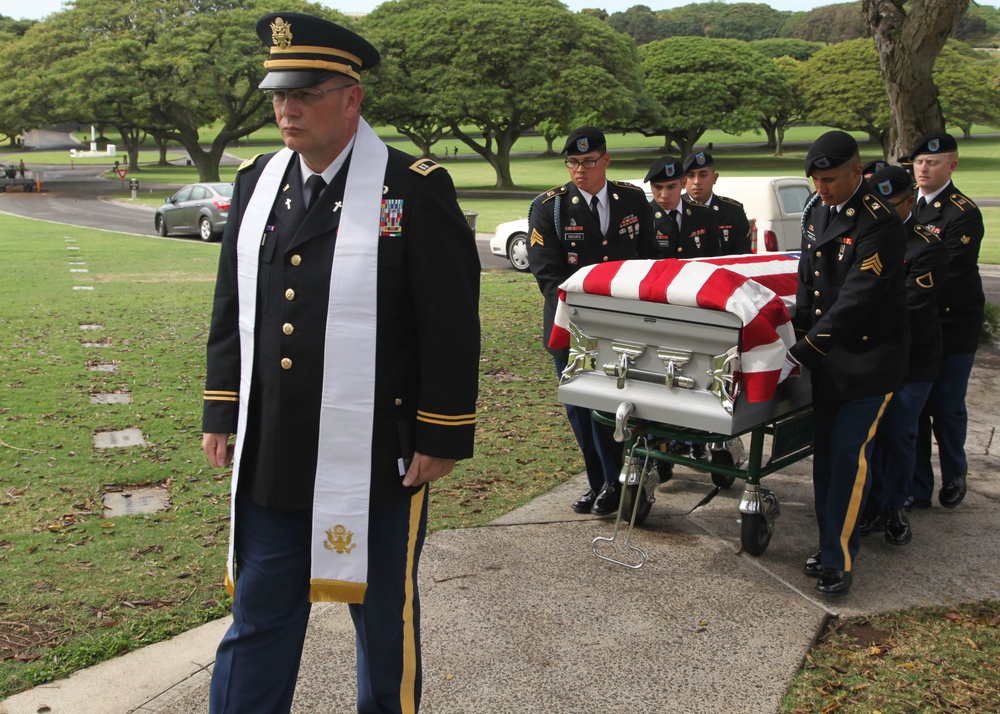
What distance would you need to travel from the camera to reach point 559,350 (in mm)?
5035

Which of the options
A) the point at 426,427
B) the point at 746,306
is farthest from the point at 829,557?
the point at 426,427

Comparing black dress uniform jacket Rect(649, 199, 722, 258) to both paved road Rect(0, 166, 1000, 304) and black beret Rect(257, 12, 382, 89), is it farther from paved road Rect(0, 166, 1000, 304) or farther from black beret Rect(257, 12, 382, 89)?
paved road Rect(0, 166, 1000, 304)

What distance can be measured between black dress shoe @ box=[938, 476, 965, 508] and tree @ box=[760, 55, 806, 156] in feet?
203

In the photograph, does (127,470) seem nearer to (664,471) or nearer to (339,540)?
(664,471)

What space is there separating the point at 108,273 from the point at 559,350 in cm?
1274

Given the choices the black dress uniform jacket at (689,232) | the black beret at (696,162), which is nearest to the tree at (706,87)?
the black beret at (696,162)

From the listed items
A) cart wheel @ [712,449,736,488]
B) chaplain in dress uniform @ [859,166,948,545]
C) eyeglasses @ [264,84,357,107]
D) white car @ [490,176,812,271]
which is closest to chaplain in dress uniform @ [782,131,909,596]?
chaplain in dress uniform @ [859,166,948,545]

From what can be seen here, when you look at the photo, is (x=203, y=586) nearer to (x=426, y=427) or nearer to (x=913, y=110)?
(x=426, y=427)

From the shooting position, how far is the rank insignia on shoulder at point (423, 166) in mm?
2771

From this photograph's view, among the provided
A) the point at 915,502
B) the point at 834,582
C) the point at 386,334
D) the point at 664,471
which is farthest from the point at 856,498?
the point at 386,334

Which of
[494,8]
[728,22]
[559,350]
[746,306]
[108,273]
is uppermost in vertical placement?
[728,22]

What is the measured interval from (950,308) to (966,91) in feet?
208

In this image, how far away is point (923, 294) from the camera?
4.97 m

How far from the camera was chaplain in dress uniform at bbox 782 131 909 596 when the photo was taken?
13.9ft
